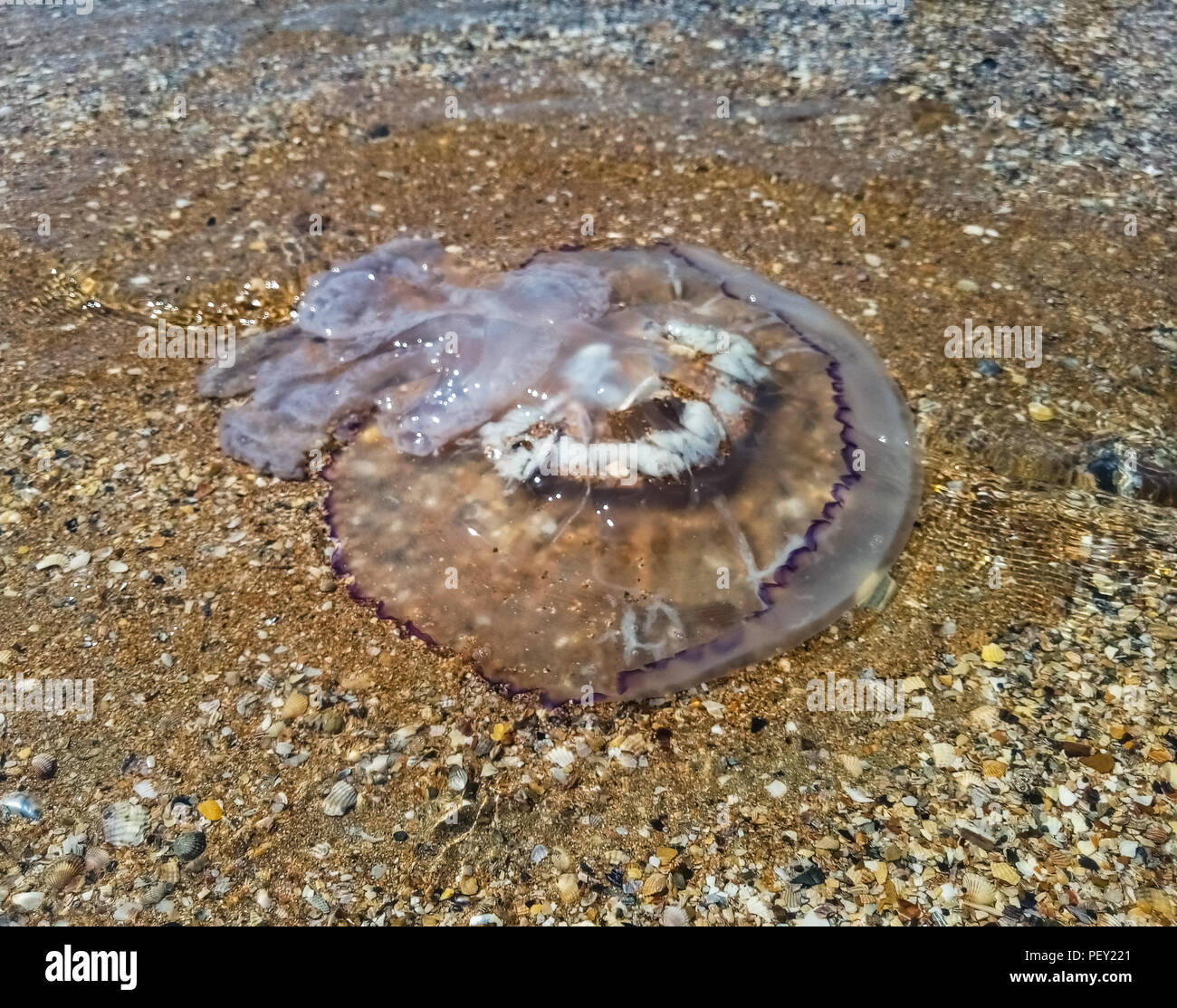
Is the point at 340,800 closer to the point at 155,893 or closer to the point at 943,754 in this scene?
the point at 155,893

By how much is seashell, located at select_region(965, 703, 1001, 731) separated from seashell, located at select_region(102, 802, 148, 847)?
8.72ft

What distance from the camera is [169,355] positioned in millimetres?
4465

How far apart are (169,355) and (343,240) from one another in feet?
3.58

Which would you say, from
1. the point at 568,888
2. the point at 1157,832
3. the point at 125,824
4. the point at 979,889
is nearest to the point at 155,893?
the point at 125,824

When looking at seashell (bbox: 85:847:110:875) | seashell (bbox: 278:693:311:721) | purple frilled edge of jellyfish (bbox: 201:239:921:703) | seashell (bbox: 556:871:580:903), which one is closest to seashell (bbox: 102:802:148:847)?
seashell (bbox: 85:847:110:875)

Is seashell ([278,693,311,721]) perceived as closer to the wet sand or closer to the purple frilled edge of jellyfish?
the wet sand

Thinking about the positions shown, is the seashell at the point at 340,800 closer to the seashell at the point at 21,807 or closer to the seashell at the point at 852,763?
the seashell at the point at 21,807

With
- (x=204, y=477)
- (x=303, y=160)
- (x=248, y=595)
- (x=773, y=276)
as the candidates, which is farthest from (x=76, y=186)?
(x=773, y=276)

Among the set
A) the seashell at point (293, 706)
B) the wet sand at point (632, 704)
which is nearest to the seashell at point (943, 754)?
the wet sand at point (632, 704)

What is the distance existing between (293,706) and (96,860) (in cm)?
71

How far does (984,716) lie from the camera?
10.4 feet

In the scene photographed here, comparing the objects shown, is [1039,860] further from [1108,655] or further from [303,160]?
[303,160]

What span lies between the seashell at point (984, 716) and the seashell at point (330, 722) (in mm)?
2089

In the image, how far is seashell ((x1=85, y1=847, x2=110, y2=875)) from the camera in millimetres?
2789
